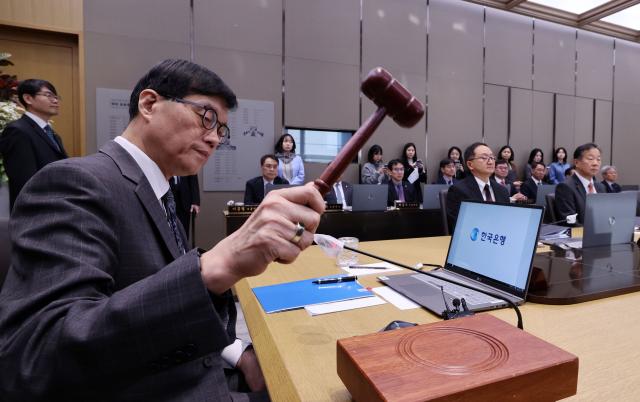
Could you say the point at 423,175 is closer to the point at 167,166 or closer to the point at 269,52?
the point at 269,52

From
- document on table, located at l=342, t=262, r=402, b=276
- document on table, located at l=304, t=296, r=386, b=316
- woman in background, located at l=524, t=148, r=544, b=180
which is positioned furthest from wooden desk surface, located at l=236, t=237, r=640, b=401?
woman in background, located at l=524, t=148, r=544, b=180

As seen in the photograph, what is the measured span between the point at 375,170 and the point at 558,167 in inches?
152

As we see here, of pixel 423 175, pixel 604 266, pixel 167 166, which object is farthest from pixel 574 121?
pixel 167 166

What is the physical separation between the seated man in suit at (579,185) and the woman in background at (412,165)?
234cm

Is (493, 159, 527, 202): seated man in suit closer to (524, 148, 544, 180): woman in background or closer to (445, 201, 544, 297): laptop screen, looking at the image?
(524, 148, 544, 180): woman in background

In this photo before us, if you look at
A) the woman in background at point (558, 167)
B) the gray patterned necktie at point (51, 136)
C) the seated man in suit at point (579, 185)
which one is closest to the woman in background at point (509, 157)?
the woman in background at point (558, 167)

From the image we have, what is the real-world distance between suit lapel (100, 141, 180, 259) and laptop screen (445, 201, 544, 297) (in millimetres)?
941

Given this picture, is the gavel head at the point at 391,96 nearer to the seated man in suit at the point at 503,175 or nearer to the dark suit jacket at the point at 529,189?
the seated man in suit at the point at 503,175

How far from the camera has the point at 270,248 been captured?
53cm

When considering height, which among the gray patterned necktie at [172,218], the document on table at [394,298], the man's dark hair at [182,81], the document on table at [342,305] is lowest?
the document on table at [342,305]

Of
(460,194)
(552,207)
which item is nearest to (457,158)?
(552,207)

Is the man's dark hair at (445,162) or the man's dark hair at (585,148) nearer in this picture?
the man's dark hair at (585,148)

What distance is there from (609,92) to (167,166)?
9.61m

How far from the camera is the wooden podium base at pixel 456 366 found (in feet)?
1.58
